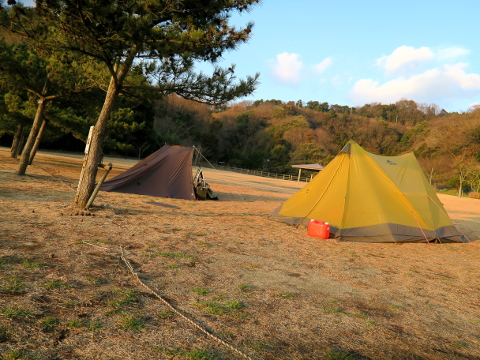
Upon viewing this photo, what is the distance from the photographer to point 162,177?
1092cm

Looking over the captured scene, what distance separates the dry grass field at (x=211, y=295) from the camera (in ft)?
7.82

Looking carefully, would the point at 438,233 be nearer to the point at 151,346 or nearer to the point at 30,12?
the point at 151,346

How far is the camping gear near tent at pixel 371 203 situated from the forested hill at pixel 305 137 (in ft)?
126

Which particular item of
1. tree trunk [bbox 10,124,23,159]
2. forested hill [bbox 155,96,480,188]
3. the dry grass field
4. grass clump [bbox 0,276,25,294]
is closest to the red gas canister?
the dry grass field

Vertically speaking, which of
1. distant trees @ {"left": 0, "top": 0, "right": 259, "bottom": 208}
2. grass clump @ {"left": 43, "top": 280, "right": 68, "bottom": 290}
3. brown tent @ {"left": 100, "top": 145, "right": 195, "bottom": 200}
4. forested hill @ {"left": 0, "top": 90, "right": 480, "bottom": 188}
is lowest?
grass clump @ {"left": 43, "top": 280, "right": 68, "bottom": 290}

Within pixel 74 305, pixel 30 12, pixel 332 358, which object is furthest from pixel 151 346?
pixel 30 12

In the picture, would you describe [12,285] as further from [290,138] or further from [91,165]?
[290,138]

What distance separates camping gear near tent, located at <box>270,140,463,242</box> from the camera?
7.38m

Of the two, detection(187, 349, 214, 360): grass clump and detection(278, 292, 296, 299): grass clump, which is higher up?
detection(278, 292, 296, 299): grass clump

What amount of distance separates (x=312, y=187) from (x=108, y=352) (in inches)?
262

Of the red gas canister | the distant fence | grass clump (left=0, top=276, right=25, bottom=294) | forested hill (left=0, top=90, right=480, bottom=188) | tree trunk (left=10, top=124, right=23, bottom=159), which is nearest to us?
grass clump (left=0, top=276, right=25, bottom=294)

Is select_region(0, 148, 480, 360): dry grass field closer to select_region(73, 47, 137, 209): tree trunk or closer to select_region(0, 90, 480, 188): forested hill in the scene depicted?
select_region(73, 47, 137, 209): tree trunk

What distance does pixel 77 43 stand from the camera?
6090 mm

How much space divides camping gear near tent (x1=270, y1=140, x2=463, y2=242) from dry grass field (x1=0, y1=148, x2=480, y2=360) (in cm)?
101
